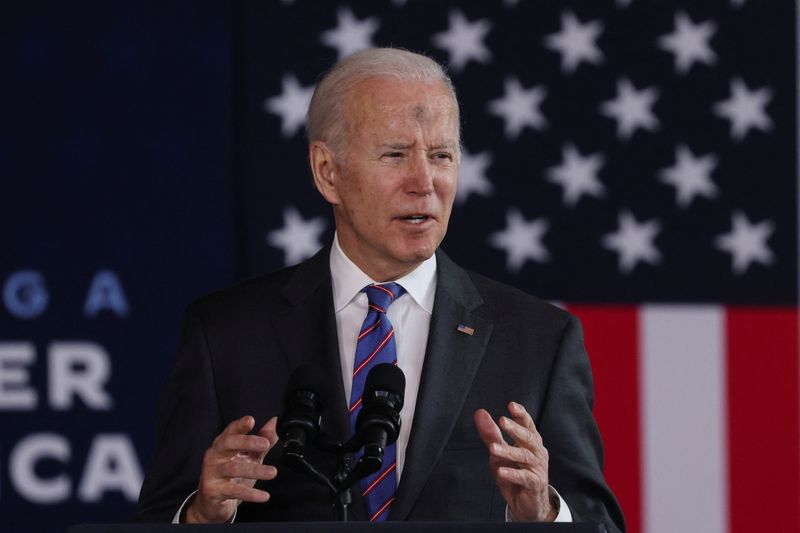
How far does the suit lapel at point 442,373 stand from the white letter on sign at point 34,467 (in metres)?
1.76

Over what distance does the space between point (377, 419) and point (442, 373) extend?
537 mm

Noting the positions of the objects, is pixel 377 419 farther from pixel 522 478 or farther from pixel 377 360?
pixel 377 360

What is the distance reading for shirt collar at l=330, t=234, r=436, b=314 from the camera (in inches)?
92.8

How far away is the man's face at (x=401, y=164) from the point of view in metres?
2.25

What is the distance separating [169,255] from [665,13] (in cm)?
164

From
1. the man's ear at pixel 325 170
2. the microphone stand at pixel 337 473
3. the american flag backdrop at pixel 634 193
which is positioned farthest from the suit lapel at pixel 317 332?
the american flag backdrop at pixel 634 193

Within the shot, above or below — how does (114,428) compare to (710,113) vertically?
below

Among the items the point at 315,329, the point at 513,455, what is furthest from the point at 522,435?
the point at 315,329

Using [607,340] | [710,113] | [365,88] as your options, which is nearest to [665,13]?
[710,113]

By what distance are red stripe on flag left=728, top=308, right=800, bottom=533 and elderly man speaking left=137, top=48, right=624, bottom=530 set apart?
1663 mm

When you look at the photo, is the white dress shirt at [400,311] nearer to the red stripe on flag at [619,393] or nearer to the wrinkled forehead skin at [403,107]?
the wrinkled forehead skin at [403,107]

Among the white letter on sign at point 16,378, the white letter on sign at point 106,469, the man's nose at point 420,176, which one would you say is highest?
the man's nose at point 420,176

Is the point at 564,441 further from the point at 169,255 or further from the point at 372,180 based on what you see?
the point at 169,255

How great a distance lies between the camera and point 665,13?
397 centimetres
